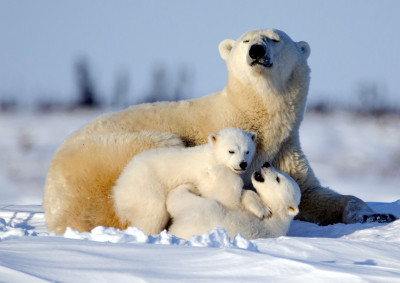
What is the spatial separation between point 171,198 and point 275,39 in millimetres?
1802

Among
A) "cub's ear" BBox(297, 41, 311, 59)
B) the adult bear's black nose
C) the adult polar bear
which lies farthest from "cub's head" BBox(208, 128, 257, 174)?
"cub's ear" BBox(297, 41, 311, 59)

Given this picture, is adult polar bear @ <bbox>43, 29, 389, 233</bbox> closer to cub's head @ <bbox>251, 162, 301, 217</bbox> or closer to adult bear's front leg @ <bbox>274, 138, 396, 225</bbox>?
adult bear's front leg @ <bbox>274, 138, 396, 225</bbox>

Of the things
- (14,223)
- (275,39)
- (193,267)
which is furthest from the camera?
(14,223)

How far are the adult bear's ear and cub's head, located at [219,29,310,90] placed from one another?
16 centimetres

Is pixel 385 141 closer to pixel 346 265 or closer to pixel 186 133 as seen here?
pixel 186 133

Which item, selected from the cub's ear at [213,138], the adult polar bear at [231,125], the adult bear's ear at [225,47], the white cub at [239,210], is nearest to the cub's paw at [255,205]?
the white cub at [239,210]

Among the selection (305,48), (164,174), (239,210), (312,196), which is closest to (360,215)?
(312,196)

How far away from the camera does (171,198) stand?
438 centimetres

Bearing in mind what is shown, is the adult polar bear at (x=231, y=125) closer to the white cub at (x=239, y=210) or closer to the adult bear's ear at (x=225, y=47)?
the adult bear's ear at (x=225, y=47)

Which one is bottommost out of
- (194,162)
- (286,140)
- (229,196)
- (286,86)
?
→ (229,196)

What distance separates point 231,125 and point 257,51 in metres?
0.67

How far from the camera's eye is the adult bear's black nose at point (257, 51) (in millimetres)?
5164

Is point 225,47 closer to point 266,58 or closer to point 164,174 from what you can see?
point 266,58

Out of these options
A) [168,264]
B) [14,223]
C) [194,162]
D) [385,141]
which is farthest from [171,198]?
[385,141]
